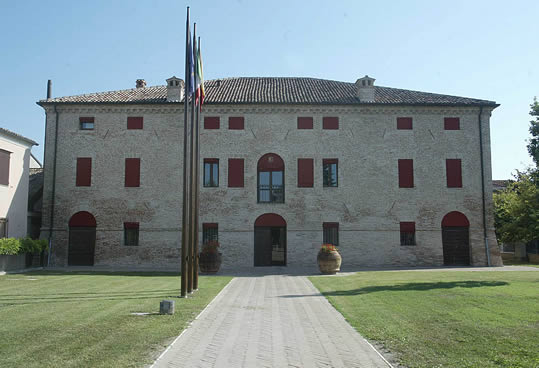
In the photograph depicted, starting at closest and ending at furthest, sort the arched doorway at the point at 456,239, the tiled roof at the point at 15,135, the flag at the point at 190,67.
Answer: the flag at the point at 190,67, the tiled roof at the point at 15,135, the arched doorway at the point at 456,239

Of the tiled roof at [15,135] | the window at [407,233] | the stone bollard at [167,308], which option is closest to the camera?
the stone bollard at [167,308]

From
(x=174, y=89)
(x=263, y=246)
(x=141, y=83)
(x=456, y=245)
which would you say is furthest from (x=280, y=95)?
(x=456, y=245)

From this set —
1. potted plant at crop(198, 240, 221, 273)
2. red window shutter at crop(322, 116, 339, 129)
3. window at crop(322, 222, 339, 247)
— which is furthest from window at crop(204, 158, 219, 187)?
window at crop(322, 222, 339, 247)

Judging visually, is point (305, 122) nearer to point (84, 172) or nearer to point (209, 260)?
point (209, 260)

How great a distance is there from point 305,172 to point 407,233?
22.1ft

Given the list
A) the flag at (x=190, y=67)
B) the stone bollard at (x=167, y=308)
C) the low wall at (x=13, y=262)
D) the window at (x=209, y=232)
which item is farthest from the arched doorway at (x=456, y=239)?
the low wall at (x=13, y=262)

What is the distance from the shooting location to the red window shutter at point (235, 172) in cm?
2592

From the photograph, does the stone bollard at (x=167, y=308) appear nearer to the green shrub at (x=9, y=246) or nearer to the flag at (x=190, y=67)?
the flag at (x=190, y=67)

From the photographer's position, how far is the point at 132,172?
2609cm

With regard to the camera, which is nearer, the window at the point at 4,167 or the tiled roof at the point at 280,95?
the window at the point at 4,167

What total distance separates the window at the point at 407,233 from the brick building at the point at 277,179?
6cm

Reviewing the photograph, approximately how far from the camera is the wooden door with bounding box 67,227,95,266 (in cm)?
2556

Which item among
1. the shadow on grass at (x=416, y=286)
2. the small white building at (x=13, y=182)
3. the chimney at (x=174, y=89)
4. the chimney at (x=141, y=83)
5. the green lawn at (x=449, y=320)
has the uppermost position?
the chimney at (x=141, y=83)

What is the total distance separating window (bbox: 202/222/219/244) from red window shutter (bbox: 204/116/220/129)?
18.4 feet
